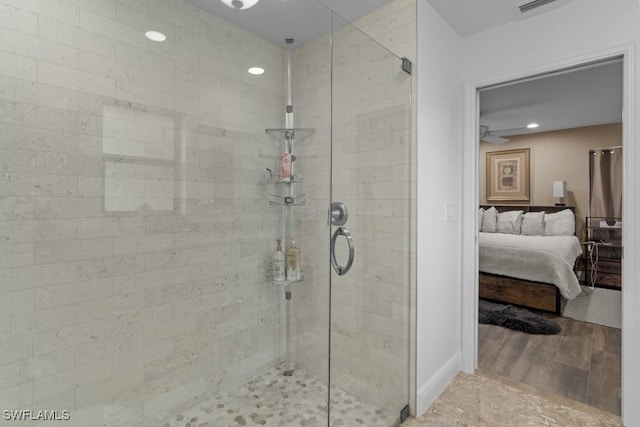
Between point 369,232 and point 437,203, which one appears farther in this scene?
point 437,203

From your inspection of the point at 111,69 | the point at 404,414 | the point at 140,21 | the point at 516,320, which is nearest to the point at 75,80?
the point at 111,69

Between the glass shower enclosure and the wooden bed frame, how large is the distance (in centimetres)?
248

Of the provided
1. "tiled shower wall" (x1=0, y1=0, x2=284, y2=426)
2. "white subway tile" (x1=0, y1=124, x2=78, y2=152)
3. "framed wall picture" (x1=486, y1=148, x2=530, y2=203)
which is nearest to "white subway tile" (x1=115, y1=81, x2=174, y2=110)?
"tiled shower wall" (x1=0, y1=0, x2=284, y2=426)

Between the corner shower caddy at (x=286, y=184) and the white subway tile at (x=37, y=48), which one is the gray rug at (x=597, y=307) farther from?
the white subway tile at (x=37, y=48)

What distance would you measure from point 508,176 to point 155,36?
18.3 feet

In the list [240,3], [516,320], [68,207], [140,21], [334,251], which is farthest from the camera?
[516,320]

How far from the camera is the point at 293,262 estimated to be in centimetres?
176

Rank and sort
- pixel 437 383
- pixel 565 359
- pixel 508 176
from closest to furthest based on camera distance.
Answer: pixel 437 383 < pixel 565 359 < pixel 508 176

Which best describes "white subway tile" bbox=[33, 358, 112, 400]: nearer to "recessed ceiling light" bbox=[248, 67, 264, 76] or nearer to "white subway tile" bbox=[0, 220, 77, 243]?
"white subway tile" bbox=[0, 220, 77, 243]

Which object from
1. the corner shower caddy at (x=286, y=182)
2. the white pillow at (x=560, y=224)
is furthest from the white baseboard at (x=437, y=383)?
the white pillow at (x=560, y=224)

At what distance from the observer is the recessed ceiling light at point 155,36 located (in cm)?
135

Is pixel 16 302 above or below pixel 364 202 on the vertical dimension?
below

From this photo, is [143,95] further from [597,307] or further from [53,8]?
[597,307]

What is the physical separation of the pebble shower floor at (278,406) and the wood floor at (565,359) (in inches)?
55.8
